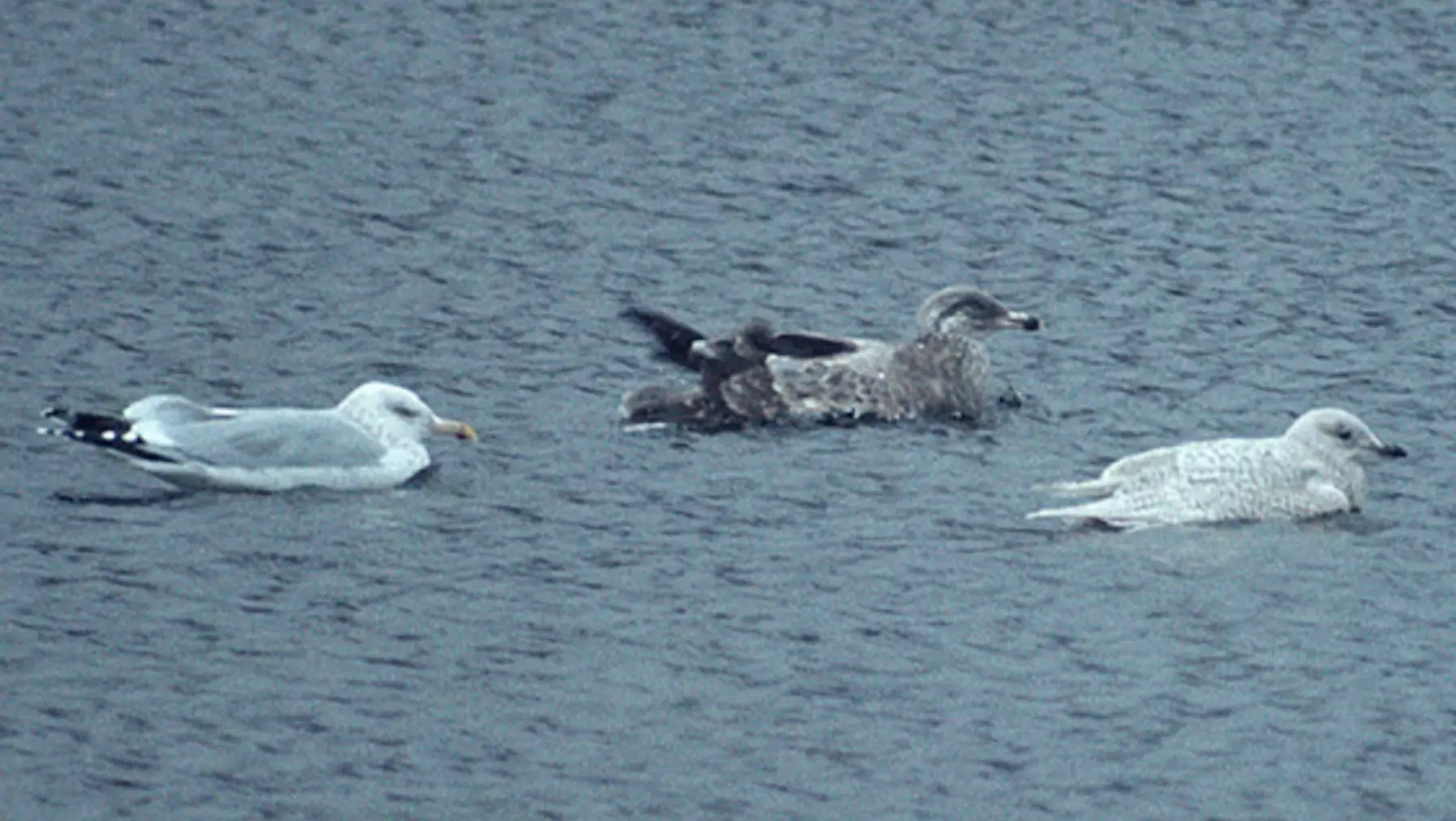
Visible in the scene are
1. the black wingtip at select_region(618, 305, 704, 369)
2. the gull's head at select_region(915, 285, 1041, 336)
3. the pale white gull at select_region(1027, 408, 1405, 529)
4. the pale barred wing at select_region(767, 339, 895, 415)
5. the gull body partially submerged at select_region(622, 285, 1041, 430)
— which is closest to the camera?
the pale white gull at select_region(1027, 408, 1405, 529)

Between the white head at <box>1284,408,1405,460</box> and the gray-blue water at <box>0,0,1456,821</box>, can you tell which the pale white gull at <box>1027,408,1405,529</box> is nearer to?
the white head at <box>1284,408,1405,460</box>

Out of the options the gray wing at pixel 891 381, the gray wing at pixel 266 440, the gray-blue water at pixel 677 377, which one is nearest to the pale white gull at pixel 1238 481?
the gray-blue water at pixel 677 377

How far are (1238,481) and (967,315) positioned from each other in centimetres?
307

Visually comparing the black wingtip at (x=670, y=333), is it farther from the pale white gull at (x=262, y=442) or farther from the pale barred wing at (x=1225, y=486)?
the pale barred wing at (x=1225, y=486)

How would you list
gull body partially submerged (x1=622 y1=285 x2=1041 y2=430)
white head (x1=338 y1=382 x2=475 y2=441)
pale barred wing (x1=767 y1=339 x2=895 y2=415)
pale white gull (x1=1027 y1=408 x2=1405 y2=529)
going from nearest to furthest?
A: pale white gull (x1=1027 y1=408 x2=1405 y2=529)
white head (x1=338 y1=382 x2=475 y2=441)
gull body partially submerged (x1=622 y1=285 x2=1041 y2=430)
pale barred wing (x1=767 y1=339 x2=895 y2=415)

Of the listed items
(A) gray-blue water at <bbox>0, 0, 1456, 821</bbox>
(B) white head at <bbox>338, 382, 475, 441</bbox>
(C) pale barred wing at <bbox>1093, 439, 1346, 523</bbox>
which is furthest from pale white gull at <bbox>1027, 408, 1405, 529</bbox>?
(B) white head at <bbox>338, 382, 475, 441</bbox>

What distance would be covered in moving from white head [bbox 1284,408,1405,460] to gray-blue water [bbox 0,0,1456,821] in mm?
302

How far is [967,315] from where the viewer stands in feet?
69.2

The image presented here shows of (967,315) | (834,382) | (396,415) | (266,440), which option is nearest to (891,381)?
(834,382)

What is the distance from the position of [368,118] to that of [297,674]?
11875mm

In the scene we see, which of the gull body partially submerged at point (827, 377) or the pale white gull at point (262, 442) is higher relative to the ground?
the pale white gull at point (262, 442)

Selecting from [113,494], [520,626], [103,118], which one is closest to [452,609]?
[520,626]

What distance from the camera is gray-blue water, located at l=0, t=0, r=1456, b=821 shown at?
1477 centimetres

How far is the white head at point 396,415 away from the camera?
61.3 feet
